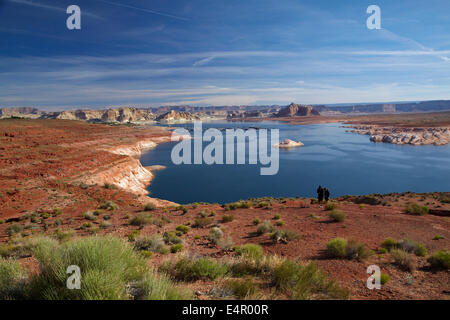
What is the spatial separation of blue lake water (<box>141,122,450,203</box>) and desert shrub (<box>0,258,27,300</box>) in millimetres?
24252

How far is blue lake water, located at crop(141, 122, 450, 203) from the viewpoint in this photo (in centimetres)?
3081

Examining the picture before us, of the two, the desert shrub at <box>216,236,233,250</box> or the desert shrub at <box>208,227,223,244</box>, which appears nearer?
the desert shrub at <box>216,236,233,250</box>

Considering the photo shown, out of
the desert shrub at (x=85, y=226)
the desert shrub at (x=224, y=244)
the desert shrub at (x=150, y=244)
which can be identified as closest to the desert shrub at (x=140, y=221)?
the desert shrub at (x=85, y=226)

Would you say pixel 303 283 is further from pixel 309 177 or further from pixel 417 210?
pixel 309 177

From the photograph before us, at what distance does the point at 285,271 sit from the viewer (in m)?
4.53

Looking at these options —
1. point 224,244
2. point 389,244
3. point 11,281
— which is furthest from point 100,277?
point 389,244

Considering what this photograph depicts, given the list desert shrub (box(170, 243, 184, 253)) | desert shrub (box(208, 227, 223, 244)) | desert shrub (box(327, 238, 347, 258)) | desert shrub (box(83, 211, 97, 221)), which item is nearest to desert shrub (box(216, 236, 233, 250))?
desert shrub (box(208, 227, 223, 244))

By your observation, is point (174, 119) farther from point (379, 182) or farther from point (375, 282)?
point (375, 282)

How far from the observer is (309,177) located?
122 ft

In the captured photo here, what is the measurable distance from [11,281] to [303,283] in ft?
16.1

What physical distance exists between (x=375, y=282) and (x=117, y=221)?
1175 cm

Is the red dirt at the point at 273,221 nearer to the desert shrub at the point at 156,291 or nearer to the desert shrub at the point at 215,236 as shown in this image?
the desert shrub at the point at 215,236

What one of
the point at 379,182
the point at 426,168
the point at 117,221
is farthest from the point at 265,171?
the point at 117,221

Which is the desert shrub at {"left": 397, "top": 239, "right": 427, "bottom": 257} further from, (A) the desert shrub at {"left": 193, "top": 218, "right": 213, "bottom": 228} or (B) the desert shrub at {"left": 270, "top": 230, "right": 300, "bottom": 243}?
(A) the desert shrub at {"left": 193, "top": 218, "right": 213, "bottom": 228}
